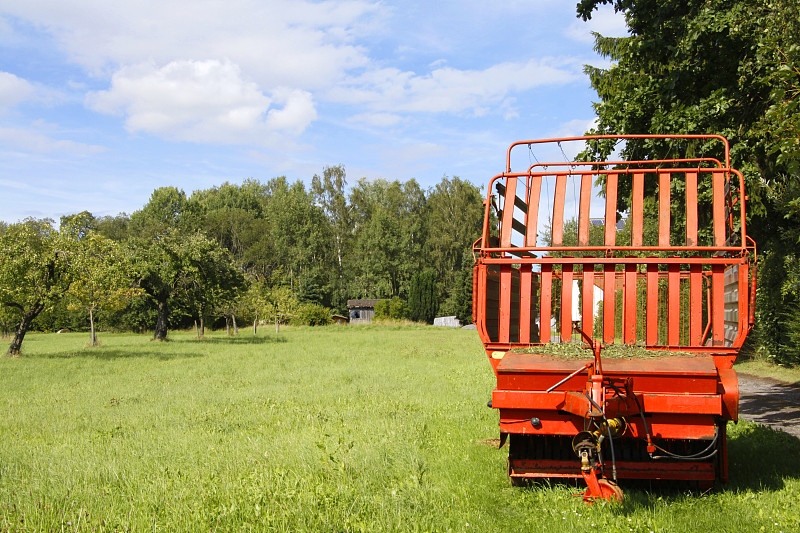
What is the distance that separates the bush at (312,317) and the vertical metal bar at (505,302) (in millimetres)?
52695

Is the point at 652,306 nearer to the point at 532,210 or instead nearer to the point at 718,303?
the point at 718,303

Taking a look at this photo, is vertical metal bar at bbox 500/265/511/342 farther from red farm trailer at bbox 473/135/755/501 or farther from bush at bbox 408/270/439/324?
bush at bbox 408/270/439/324

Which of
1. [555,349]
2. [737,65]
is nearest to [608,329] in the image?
[555,349]

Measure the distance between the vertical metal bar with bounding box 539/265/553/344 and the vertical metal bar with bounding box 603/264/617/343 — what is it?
23.3 inches

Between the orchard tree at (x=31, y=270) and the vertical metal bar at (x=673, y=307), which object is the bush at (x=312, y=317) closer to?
the orchard tree at (x=31, y=270)

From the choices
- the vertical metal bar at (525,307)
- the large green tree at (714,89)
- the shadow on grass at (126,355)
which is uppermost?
the large green tree at (714,89)

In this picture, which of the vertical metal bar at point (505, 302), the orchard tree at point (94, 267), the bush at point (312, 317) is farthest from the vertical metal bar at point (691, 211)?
the bush at point (312, 317)

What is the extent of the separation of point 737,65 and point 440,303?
207 feet

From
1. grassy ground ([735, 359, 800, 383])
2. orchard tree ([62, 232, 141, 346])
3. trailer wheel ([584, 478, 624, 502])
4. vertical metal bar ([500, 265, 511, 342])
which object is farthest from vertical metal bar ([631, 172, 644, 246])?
orchard tree ([62, 232, 141, 346])

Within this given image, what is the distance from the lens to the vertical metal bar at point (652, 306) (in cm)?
687

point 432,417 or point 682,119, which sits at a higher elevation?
point 682,119

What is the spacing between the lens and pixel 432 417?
10133mm

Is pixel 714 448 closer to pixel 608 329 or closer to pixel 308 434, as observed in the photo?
pixel 608 329

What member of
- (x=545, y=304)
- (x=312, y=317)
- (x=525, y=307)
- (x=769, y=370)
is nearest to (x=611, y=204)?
(x=545, y=304)
